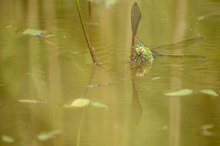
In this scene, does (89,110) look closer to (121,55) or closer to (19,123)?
(19,123)

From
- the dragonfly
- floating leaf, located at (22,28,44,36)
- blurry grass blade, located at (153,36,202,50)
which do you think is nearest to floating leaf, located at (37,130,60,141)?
the dragonfly

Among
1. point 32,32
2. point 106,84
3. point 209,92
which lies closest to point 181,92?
point 209,92

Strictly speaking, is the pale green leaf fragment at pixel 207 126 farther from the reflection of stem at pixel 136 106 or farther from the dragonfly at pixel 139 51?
the dragonfly at pixel 139 51

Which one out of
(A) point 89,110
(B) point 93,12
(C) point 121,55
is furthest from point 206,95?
(B) point 93,12

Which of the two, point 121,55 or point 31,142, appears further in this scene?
point 121,55

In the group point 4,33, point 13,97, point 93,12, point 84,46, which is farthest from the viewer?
point 93,12

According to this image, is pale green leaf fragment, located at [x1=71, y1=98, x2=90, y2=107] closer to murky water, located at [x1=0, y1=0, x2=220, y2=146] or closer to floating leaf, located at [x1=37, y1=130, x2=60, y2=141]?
murky water, located at [x1=0, y1=0, x2=220, y2=146]

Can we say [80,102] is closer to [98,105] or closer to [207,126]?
[98,105]

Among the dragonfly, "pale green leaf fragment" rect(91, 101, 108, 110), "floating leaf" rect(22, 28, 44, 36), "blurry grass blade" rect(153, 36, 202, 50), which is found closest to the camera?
"pale green leaf fragment" rect(91, 101, 108, 110)
